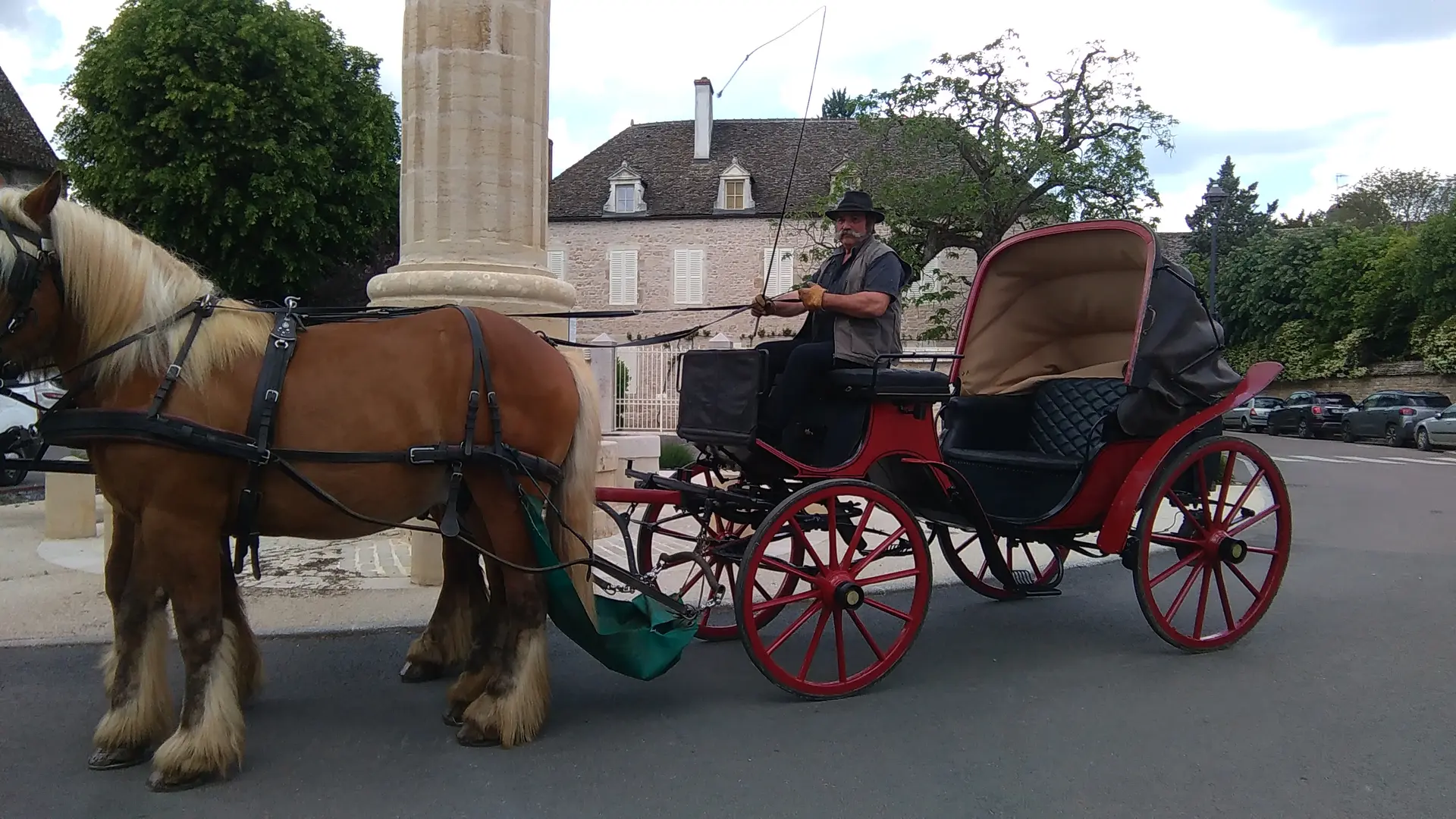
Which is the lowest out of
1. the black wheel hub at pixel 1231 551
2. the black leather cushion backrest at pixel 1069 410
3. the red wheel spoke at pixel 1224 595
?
the red wheel spoke at pixel 1224 595

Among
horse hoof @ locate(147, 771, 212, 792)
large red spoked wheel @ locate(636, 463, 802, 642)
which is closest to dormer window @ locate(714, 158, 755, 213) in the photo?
large red spoked wheel @ locate(636, 463, 802, 642)

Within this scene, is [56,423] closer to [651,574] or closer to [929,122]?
[651,574]

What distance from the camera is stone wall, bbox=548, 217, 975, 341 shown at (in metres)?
31.2

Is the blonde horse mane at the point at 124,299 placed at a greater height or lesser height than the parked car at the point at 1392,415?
greater

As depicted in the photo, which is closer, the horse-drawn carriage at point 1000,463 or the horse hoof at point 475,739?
the horse hoof at point 475,739

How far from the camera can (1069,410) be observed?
5.68 m

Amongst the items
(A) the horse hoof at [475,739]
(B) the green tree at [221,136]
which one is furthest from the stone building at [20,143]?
(A) the horse hoof at [475,739]

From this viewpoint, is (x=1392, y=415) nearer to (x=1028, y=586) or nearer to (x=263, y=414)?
(x=1028, y=586)

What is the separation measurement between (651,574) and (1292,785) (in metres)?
2.54

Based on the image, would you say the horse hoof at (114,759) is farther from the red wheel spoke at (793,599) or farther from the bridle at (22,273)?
the red wheel spoke at (793,599)

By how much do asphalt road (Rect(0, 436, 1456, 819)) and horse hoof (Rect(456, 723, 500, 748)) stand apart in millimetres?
70

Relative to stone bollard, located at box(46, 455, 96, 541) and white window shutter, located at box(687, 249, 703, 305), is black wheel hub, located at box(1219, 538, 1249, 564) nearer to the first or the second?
stone bollard, located at box(46, 455, 96, 541)

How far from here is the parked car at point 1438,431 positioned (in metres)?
21.9

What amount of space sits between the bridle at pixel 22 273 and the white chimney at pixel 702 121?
31.2 metres
